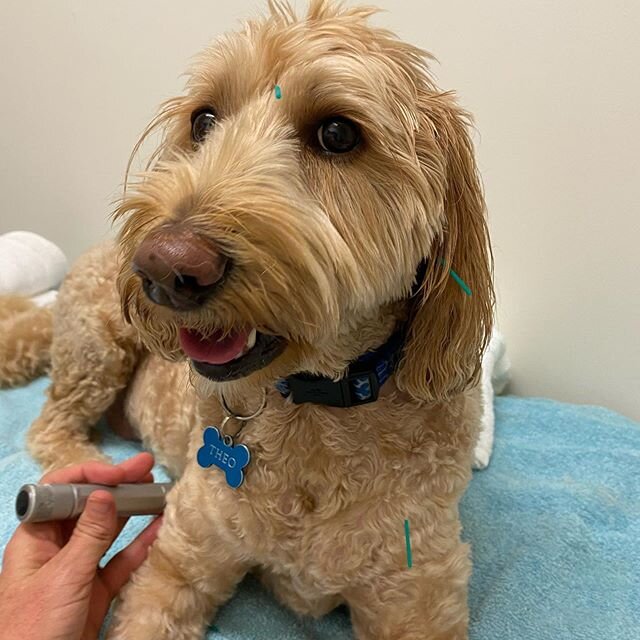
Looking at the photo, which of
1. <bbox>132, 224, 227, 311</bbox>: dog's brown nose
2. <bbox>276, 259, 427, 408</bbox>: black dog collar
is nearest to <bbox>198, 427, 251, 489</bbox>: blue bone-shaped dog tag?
<bbox>276, 259, 427, 408</bbox>: black dog collar

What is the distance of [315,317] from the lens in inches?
32.1

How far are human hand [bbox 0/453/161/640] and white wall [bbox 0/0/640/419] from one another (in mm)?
1177

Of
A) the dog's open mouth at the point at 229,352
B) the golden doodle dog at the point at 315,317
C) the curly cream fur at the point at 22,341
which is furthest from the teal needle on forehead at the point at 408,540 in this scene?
the curly cream fur at the point at 22,341

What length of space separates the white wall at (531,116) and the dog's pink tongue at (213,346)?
3.75 feet

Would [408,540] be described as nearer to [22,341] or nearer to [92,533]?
[92,533]

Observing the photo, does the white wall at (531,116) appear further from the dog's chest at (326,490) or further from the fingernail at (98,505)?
the fingernail at (98,505)

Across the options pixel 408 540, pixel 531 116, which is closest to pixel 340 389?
pixel 408 540

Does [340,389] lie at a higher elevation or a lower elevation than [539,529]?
higher

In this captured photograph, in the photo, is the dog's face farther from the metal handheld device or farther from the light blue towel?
the light blue towel

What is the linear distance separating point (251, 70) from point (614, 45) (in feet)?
3.20

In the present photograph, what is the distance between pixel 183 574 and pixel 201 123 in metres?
0.76

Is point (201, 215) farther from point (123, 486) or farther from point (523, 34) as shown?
point (523, 34)

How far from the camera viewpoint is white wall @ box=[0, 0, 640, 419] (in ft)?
5.10

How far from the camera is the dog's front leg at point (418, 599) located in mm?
1064
